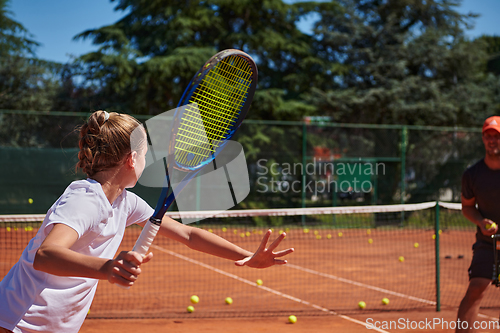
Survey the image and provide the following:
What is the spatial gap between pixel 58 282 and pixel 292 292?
4.41 meters

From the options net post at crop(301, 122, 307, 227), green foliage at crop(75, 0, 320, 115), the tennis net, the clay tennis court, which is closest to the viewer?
the clay tennis court

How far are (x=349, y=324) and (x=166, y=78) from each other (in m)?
14.0

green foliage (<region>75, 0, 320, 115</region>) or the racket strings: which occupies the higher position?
green foliage (<region>75, 0, 320, 115</region>)

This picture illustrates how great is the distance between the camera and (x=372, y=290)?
19.3 feet

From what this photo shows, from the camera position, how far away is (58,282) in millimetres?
1600

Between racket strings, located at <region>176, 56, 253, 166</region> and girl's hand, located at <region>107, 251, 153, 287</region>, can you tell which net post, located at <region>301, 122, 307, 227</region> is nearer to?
racket strings, located at <region>176, 56, 253, 166</region>

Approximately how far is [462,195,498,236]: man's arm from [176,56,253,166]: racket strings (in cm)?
188

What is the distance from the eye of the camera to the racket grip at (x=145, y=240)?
1504mm

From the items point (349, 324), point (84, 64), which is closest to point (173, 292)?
point (349, 324)

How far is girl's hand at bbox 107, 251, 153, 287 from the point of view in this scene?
4.29 ft

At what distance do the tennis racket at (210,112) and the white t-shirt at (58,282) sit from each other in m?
Answer: 0.32

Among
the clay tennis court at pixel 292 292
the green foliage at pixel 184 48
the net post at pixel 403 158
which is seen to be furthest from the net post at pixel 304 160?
the green foliage at pixel 184 48

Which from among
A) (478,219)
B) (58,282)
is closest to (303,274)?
(478,219)

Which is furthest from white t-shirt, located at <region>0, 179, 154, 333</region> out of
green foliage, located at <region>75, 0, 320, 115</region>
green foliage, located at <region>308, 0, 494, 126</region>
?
green foliage, located at <region>308, 0, 494, 126</region>
